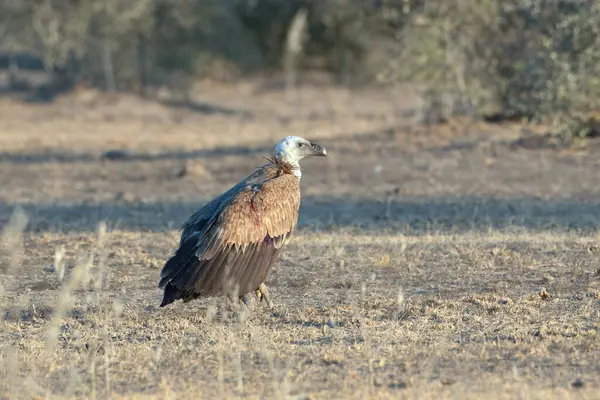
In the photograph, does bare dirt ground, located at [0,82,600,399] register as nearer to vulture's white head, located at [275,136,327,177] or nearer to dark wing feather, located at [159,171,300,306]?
dark wing feather, located at [159,171,300,306]

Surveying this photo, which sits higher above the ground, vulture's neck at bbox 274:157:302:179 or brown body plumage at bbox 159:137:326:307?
vulture's neck at bbox 274:157:302:179

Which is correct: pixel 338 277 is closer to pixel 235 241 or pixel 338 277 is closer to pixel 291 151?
pixel 291 151

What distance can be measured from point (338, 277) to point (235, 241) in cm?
180

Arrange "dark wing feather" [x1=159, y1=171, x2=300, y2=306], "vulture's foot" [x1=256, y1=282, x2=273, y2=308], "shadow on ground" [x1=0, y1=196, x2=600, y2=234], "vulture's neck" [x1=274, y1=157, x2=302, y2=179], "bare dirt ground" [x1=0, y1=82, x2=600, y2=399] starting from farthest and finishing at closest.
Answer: "shadow on ground" [x1=0, y1=196, x2=600, y2=234] → "vulture's neck" [x1=274, y1=157, x2=302, y2=179] → "vulture's foot" [x1=256, y1=282, x2=273, y2=308] → "dark wing feather" [x1=159, y1=171, x2=300, y2=306] → "bare dirt ground" [x1=0, y1=82, x2=600, y2=399]

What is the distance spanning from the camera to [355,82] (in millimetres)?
34688

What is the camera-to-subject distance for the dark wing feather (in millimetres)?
7352

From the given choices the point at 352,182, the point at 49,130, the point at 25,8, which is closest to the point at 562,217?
the point at 352,182

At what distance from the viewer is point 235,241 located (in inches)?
299

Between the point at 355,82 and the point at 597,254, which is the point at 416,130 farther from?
the point at 355,82

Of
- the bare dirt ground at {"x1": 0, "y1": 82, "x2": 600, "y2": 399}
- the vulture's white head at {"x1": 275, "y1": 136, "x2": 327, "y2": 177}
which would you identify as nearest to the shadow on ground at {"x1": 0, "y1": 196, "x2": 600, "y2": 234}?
the bare dirt ground at {"x1": 0, "y1": 82, "x2": 600, "y2": 399}

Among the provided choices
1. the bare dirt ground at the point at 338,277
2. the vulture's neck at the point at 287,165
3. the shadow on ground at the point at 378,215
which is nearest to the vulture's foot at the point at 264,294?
the bare dirt ground at the point at 338,277

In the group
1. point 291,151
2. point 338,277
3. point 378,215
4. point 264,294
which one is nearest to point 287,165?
point 291,151

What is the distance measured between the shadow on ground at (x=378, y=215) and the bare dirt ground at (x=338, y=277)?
0.04m

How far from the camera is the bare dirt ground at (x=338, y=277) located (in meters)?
6.07
